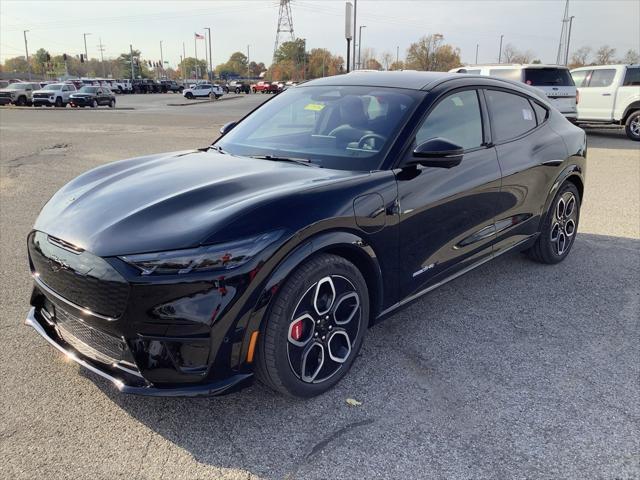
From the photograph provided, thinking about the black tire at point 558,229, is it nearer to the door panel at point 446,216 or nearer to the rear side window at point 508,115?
the rear side window at point 508,115

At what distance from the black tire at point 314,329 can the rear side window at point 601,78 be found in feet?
51.1

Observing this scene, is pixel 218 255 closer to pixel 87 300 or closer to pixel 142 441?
pixel 87 300

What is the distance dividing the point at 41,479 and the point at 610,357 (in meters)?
3.29

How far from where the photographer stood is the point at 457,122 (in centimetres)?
371

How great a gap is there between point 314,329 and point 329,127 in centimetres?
153

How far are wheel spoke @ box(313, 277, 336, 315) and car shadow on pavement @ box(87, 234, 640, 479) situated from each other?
53 centimetres

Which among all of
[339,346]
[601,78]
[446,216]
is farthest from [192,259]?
[601,78]

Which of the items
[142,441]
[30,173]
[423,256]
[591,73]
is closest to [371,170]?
[423,256]

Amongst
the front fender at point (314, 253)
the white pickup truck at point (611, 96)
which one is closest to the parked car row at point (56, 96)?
the white pickup truck at point (611, 96)

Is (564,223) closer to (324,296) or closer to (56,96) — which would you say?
(324,296)

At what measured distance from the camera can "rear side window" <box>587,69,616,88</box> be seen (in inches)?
603

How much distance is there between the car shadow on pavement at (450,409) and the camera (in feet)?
7.98

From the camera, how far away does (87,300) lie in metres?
2.47

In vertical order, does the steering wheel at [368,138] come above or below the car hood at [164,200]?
above
